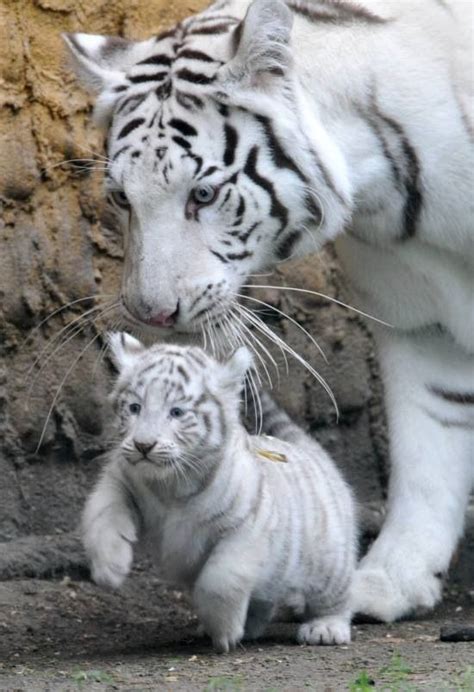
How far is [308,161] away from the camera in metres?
4.18

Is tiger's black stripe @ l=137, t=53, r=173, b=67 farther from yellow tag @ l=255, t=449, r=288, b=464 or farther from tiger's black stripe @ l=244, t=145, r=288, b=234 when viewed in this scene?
yellow tag @ l=255, t=449, r=288, b=464

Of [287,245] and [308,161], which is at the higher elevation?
[308,161]

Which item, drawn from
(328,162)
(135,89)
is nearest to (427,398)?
(328,162)

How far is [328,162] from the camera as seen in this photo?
4.18 meters

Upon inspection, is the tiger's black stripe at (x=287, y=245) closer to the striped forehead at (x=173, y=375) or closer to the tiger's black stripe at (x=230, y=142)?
the tiger's black stripe at (x=230, y=142)

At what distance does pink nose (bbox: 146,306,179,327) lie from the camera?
3.93 m

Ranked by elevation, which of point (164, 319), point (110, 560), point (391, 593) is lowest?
point (391, 593)

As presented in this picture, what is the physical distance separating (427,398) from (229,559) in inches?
50.0

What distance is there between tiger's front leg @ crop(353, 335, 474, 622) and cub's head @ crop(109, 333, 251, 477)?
3.09 ft

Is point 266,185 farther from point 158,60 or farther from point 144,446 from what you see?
point 144,446

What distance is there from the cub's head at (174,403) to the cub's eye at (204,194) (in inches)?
14.1

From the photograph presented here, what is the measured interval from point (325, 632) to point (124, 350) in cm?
88

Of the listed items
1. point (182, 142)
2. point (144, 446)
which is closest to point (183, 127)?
point (182, 142)

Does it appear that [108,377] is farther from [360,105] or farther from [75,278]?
[360,105]
